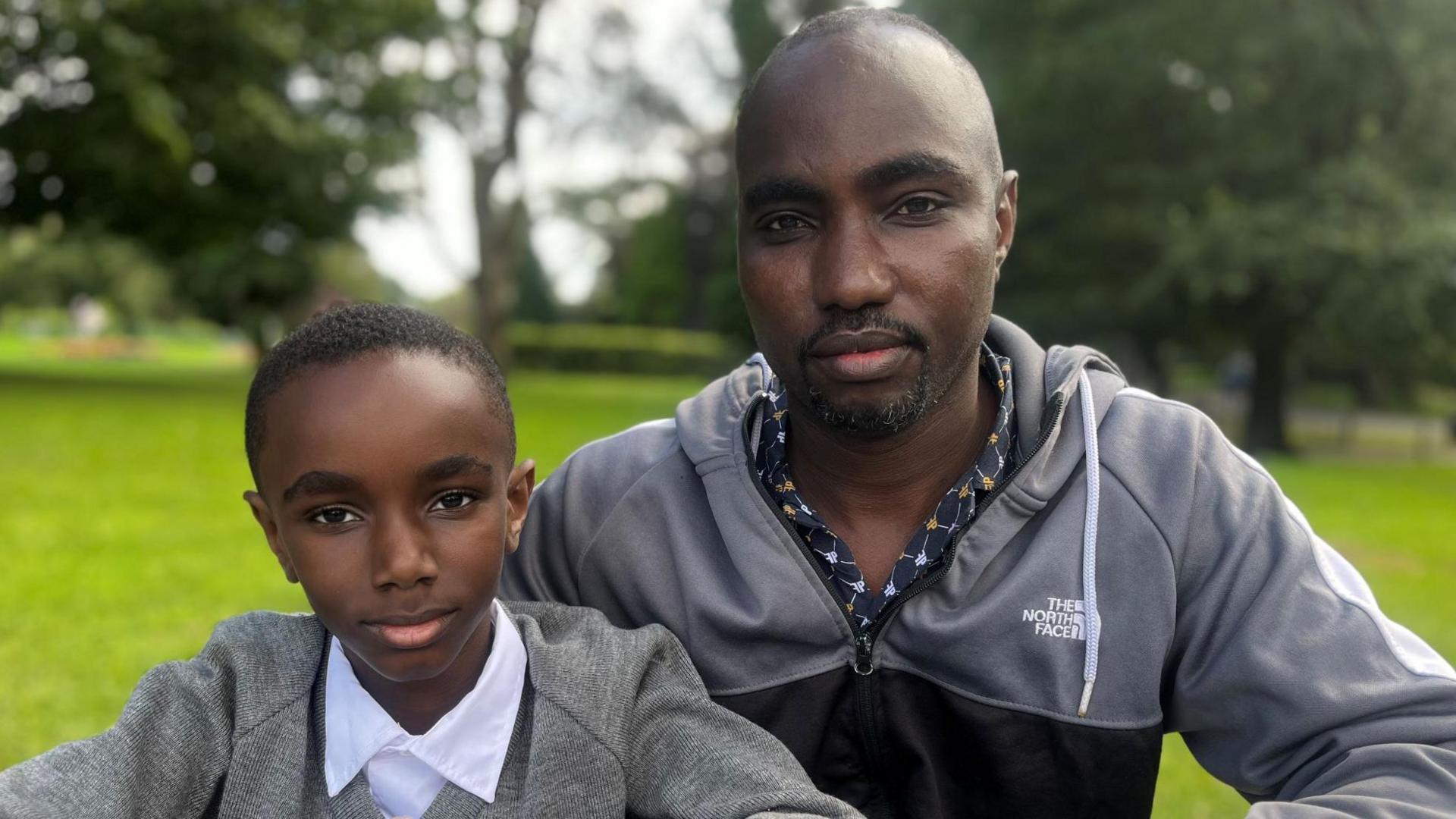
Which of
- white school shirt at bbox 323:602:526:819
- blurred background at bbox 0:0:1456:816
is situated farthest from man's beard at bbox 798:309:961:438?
blurred background at bbox 0:0:1456:816

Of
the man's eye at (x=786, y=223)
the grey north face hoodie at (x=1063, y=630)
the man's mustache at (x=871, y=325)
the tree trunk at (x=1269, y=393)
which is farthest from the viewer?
the tree trunk at (x=1269, y=393)

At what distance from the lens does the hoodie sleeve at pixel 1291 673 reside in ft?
6.18

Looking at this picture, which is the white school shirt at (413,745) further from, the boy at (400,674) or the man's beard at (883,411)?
the man's beard at (883,411)

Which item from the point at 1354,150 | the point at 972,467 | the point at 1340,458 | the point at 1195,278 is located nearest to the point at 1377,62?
the point at 1354,150

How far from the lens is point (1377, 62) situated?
16875mm

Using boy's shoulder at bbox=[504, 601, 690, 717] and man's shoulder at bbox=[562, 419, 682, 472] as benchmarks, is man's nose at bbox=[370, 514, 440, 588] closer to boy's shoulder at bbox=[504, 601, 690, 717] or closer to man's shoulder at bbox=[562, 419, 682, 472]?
boy's shoulder at bbox=[504, 601, 690, 717]

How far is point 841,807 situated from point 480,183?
26774 mm

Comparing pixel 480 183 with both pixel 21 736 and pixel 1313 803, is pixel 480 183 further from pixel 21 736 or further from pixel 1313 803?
pixel 1313 803

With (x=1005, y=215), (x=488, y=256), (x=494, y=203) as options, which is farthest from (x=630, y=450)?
(x=494, y=203)

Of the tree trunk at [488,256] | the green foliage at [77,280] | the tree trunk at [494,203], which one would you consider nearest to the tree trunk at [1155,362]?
the tree trunk at [494,203]

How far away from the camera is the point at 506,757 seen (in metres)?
2.02

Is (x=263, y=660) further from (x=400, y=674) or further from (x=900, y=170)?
(x=900, y=170)

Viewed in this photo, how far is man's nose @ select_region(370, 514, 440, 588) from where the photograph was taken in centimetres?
188

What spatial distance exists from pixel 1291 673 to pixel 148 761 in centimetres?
175
